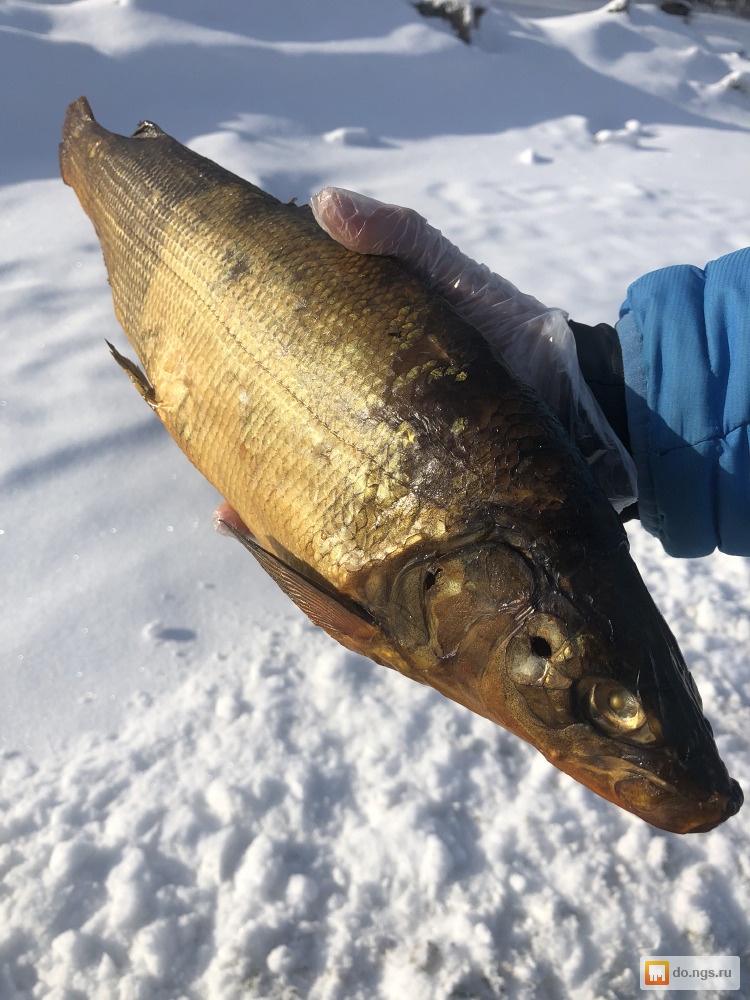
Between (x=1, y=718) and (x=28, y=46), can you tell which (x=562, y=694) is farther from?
(x=28, y=46)

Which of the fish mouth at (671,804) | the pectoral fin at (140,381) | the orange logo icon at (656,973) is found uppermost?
the pectoral fin at (140,381)

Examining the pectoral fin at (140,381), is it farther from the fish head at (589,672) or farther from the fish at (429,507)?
the fish head at (589,672)

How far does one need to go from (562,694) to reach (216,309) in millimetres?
1332

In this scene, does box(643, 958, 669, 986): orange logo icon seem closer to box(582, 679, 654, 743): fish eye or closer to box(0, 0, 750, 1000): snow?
box(0, 0, 750, 1000): snow

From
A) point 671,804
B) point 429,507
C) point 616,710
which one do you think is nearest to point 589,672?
point 616,710

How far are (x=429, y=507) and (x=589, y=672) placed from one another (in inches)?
17.6

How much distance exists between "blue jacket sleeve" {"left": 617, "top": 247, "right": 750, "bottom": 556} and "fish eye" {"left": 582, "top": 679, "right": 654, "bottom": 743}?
846 millimetres

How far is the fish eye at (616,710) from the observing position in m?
1.40

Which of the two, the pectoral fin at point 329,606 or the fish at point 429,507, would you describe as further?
the pectoral fin at point 329,606

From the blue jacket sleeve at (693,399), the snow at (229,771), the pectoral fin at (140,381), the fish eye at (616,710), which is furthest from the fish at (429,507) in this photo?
the snow at (229,771)

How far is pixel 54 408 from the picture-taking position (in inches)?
133

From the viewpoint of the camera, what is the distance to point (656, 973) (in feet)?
7.03

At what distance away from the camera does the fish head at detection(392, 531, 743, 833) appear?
1398mm

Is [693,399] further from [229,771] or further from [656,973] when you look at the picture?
[229,771]
